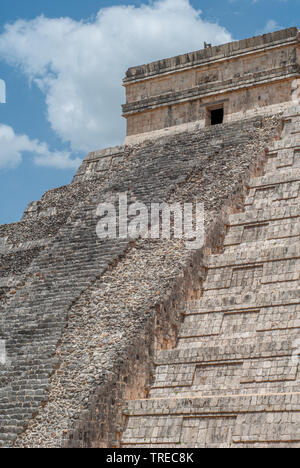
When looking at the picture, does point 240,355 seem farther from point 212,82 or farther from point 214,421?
point 212,82

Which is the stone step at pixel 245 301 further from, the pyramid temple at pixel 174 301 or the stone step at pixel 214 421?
the stone step at pixel 214 421

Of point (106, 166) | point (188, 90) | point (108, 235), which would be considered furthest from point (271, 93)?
point (108, 235)

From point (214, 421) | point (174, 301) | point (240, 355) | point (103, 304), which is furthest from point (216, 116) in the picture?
point (214, 421)

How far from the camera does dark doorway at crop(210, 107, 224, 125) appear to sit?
59.6 ft

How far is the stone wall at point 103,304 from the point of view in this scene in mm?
9977

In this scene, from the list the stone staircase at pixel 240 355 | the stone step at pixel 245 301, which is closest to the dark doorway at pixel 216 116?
the stone staircase at pixel 240 355

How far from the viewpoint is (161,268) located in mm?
12039

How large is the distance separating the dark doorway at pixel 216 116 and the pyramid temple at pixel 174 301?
81cm

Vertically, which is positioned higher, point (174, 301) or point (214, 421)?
point (174, 301)

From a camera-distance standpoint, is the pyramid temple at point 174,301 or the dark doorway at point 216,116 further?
the dark doorway at point 216,116

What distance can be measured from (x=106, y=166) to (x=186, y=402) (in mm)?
8877

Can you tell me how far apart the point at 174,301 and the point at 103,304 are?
1095 millimetres

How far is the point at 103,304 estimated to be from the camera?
11688mm
